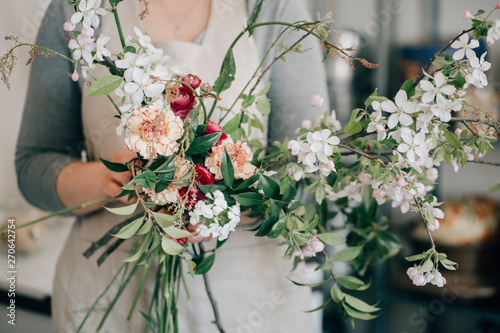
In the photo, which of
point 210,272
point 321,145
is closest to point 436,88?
point 321,145

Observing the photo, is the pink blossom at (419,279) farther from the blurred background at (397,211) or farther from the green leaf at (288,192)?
the blurred background at (397,211)

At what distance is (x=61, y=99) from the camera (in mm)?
802

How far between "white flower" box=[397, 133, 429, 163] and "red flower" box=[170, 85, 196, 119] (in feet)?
0.80

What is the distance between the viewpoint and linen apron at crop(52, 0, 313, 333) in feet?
2.54

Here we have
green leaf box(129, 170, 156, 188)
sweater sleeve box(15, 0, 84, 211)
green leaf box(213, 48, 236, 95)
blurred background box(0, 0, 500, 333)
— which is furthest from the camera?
blurred background box(0, 0, 500, 333)

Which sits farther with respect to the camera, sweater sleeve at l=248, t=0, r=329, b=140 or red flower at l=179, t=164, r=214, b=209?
sweater sleeve at l=248, t=0, r=329, b=140

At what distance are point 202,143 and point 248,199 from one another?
9 cm

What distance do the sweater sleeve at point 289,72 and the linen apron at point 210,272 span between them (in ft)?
0.11

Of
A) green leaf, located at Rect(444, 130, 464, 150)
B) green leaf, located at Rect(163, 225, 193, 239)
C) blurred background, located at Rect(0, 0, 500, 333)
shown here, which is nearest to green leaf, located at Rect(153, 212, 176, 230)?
green leaf, located at Rect(163, 225, 193, 239)

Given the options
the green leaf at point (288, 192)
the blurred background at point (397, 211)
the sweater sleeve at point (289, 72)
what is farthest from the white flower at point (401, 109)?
the blurred background at point (397, 211)

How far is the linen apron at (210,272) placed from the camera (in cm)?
77

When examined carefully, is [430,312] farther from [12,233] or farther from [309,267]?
[12,233]

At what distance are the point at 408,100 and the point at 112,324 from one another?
67cm

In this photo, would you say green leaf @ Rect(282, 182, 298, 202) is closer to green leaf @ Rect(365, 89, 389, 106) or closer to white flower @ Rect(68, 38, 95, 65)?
green leaf @ Rect(365, 89, 389, 106)
